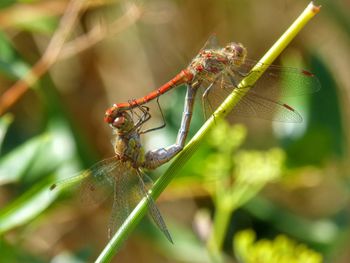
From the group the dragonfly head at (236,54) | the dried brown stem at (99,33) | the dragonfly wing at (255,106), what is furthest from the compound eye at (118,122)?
the dried brown stem at (99,33)

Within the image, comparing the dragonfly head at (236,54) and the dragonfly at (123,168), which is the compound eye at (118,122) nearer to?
the dragonfly at (123,168)

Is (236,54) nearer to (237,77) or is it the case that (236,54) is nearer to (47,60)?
(237,77)

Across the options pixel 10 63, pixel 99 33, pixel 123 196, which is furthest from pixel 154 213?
pixel 99 33

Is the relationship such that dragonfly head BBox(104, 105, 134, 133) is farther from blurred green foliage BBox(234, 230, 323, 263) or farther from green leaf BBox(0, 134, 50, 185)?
blurred green foliage BBox(234, 230, 323, 263)

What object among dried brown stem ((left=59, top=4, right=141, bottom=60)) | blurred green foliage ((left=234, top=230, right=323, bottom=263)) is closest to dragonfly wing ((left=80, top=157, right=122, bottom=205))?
blurred green foliage ((left=234, top=230, right=323, bottom=263))

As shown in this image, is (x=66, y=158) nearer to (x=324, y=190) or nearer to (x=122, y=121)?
(x=122, y=121)

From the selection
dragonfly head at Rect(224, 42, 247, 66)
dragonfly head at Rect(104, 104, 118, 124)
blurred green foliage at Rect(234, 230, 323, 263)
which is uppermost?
dragonfly head at Rect(224, 42, 247, 66)
